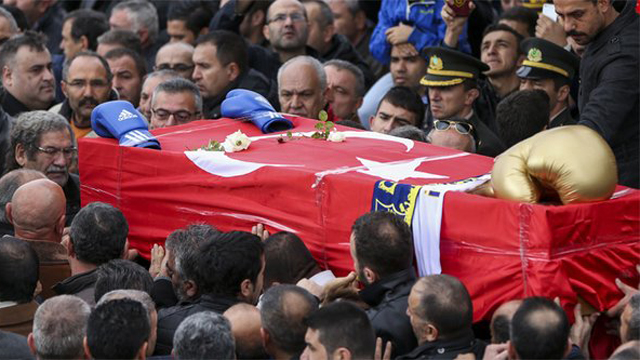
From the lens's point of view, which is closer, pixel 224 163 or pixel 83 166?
pixel 224 163

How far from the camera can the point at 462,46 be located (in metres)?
8.10

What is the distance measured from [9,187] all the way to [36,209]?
1.43ft

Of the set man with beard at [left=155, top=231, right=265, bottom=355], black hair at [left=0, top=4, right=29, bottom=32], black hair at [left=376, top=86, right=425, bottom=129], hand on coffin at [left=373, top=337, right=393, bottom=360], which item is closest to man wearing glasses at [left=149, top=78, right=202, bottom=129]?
black hair at [left=376, top=86, right=425, bottom=129]

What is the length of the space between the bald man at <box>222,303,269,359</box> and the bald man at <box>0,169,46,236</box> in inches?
72.2

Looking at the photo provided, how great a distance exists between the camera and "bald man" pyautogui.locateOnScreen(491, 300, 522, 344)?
14.3 ft

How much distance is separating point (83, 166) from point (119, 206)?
0.99 ft

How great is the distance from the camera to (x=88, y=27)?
970 cm

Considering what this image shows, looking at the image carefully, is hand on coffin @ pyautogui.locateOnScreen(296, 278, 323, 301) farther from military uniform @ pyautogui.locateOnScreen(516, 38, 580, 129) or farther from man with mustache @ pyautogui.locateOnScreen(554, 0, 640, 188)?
military uniform @ pyautogui.locateOnScreen(516, 38, 580, 129)

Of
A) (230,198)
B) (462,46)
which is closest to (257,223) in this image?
(230,198)

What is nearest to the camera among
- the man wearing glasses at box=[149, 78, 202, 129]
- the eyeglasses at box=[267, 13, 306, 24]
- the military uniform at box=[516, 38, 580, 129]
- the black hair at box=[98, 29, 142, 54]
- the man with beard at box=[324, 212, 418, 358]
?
the man with beard at box=[324, 212, 418, 358]

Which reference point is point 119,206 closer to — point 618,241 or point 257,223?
point 257,223

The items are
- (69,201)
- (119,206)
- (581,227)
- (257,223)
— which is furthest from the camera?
(69,201)

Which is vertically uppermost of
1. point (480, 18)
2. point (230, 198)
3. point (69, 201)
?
point (480, 18)

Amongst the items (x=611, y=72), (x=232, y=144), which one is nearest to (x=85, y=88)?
(x=232, y=144)
